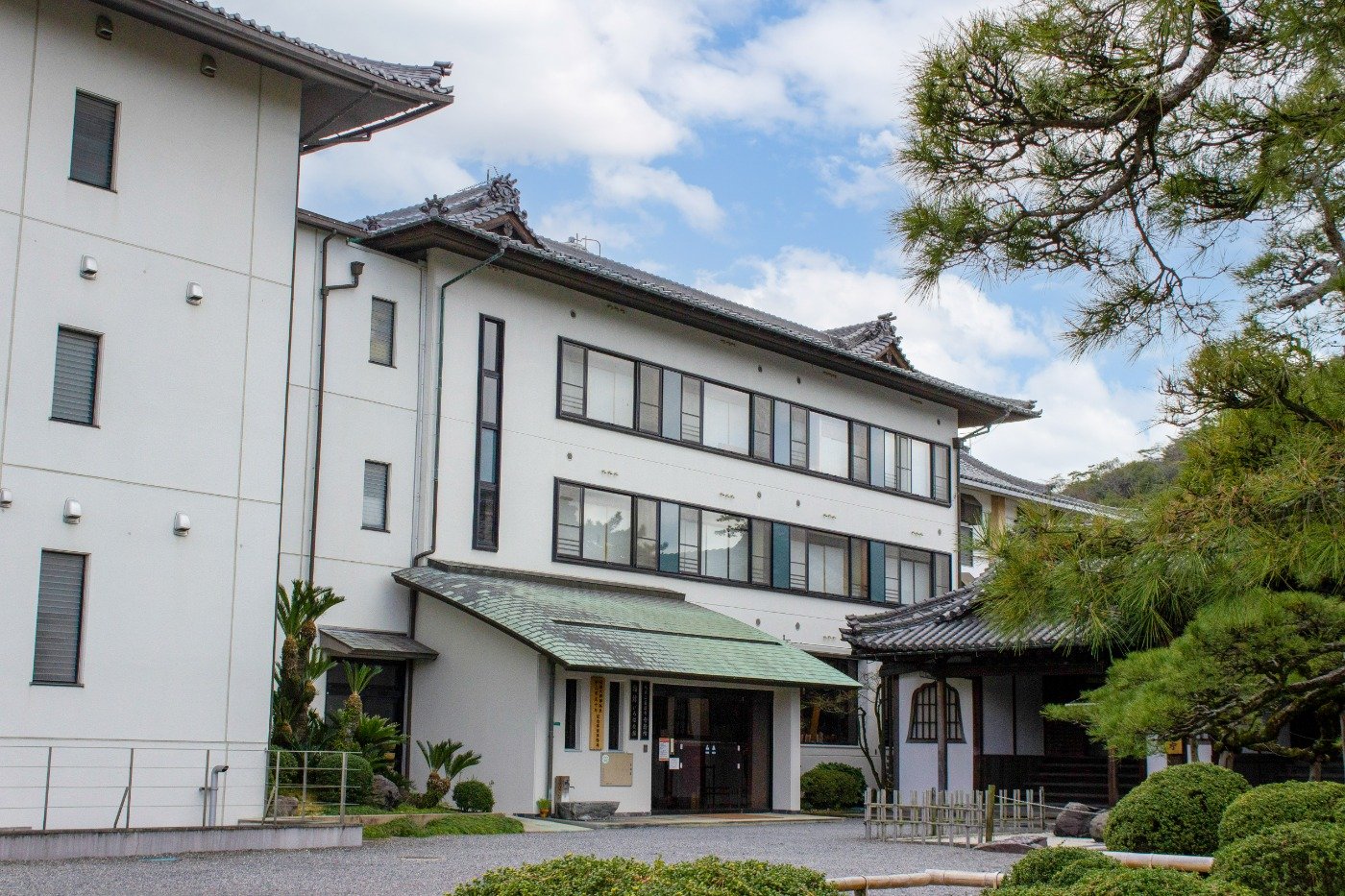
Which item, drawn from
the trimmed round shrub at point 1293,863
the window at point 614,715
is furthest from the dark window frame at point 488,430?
the trimmed round shrub at point 1293,863

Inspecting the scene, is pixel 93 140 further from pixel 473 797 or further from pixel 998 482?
pixel 998 482

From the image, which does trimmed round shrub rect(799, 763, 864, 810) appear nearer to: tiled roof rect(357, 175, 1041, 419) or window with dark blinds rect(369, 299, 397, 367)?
tiled roof rect(357, 175, 1041, 419)

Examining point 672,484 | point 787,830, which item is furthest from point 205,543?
point 672,484

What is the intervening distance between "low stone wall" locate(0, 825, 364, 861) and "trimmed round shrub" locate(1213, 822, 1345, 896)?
10941 mm

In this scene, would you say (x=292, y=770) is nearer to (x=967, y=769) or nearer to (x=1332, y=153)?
(x=967, y=769)

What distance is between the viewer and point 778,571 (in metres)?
31.2

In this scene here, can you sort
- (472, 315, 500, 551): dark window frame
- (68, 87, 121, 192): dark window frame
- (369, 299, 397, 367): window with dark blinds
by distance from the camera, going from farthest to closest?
(472, 315, 500, 551): dark window frame → (369, 299, 397, 367): window with dark blinds → (68, 87, 121, 192): dark window frame

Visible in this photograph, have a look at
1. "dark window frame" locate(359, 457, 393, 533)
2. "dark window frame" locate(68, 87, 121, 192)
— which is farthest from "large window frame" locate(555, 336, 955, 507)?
"dark window frame" locate(68, 87, 121, 192)

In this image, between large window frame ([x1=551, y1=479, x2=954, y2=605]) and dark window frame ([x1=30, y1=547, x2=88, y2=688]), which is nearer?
dark window frame ([x1=30, y1=547, x2=88, y2=688])

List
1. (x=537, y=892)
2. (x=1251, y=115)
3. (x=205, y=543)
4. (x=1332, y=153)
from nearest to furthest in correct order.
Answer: (x=1332, y=153) < (x=1251, y=115) < (x=537, y=892) < (x=205, y=543)

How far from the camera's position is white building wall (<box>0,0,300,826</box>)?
16859 millimetres

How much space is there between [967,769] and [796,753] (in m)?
3.19

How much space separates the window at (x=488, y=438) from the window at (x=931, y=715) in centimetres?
913

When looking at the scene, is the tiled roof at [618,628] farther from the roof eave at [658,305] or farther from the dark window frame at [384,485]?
the roof eave at [658,305]
